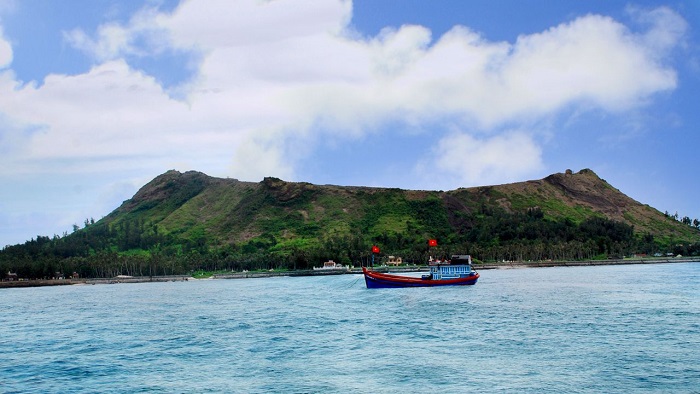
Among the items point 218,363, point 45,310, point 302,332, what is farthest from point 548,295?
point 45,310

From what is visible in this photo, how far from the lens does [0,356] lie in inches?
2215

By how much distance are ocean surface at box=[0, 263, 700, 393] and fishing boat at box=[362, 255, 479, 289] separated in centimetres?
4756

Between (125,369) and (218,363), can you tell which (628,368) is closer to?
(218,363)

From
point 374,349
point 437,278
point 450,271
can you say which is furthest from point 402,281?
point 374,349

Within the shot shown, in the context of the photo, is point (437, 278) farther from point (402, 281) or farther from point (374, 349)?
point (374, 349)

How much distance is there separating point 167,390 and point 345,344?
63.9ft

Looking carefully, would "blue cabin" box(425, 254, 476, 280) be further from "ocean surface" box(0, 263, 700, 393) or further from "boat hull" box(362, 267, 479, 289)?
"ocean surface" box(0, 263, 700, 393)

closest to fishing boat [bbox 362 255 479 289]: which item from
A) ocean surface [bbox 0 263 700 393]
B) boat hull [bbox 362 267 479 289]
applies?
boat hull [bbox 362 267 479 289]

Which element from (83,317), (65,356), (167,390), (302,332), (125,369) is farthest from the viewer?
(83,317)

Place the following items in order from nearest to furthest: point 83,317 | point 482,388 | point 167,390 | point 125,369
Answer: point 482,388, point 167,390, point 125,369, point 83,317

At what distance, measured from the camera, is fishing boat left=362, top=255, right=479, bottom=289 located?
13775 centimetres

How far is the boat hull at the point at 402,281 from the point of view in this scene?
138 metres

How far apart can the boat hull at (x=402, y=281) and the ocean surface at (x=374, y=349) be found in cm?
4734

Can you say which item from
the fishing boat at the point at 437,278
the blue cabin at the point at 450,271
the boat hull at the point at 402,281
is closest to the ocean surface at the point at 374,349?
the boat hull at the point at 402,281
